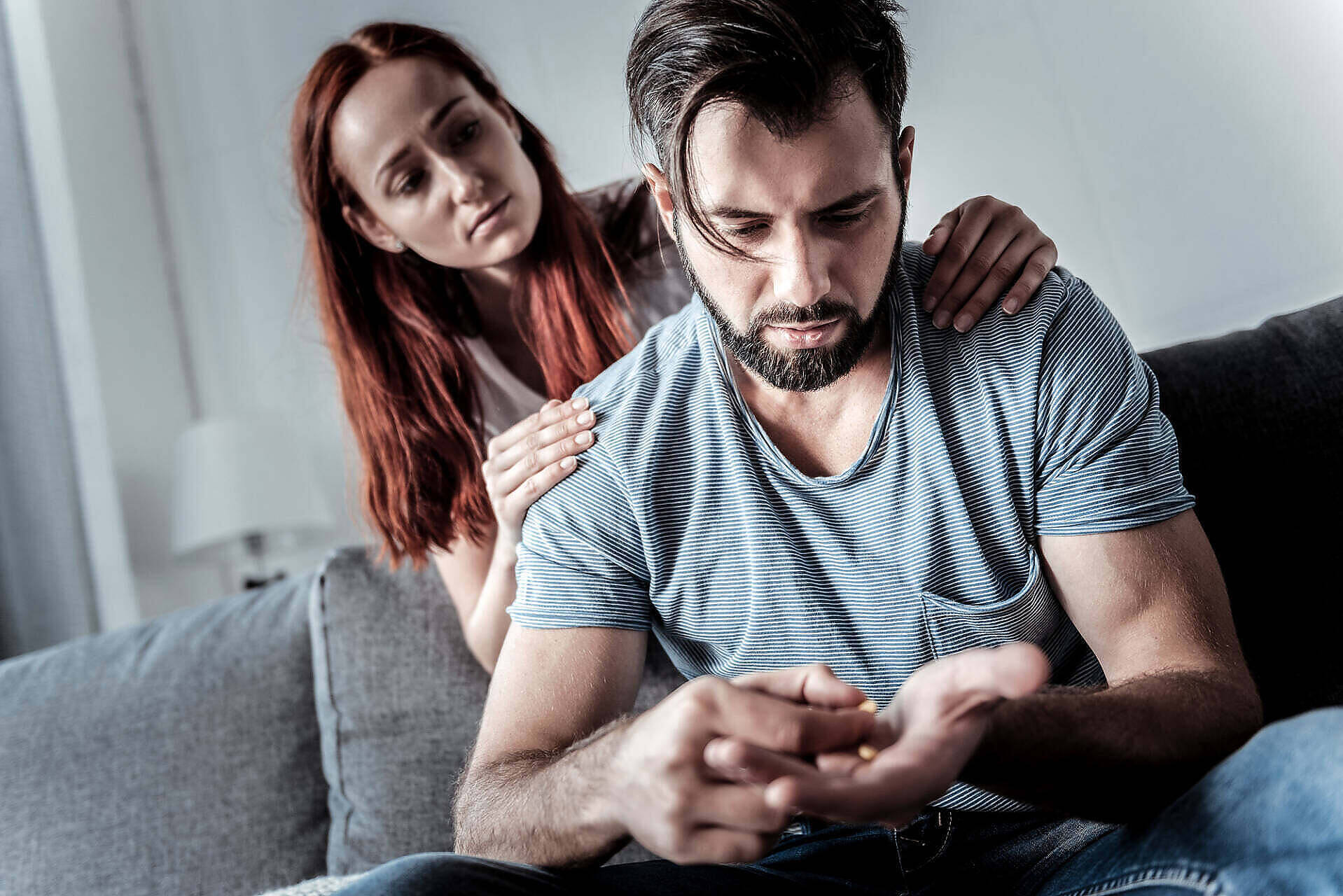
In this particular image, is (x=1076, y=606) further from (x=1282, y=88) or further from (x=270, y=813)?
(x=270, y=813)

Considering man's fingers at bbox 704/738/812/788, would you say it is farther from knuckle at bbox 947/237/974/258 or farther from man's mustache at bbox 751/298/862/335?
knuckle at bbox 947/237/974/258

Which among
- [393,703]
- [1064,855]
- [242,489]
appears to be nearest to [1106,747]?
[1064,855]

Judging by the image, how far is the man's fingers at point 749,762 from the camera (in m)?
0.59

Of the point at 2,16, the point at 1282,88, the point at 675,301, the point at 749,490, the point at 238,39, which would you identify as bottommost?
the point at 749,490

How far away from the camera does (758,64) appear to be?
2.91ft

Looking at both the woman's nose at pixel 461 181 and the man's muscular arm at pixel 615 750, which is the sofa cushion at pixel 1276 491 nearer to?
the man's muscular arm at pixel 615 750

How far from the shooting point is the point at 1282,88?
139 cm

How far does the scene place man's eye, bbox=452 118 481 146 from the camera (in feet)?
4.67

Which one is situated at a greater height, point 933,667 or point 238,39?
point 238,39

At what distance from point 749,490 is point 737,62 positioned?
14.7 inches

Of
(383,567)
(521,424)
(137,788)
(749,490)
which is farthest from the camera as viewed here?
(383,567)

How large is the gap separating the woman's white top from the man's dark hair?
1.58ft

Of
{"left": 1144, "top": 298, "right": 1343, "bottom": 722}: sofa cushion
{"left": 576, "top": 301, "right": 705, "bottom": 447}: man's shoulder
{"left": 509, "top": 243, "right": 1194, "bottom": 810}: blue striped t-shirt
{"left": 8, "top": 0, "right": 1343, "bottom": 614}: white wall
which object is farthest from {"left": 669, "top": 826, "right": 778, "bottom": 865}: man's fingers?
{"left": 8, "top": 0, "right": 1343, "bottom": 614}: white wall

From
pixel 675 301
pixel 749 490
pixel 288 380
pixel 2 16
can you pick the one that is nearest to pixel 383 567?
pixel 675 301
